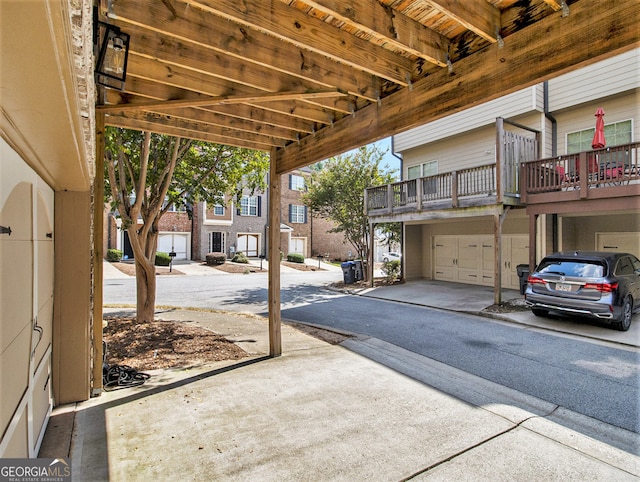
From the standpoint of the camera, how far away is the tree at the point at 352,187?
15.7m

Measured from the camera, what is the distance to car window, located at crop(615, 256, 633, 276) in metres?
6.99

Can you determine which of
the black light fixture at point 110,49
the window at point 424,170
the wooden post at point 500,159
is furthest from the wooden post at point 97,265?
the window at point 424,170

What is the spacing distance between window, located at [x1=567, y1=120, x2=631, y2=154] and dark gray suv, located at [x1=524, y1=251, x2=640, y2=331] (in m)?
4.24

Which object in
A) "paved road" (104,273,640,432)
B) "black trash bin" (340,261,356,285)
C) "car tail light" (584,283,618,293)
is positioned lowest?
"paved road" (104,273,640,432)

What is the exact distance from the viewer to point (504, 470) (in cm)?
257

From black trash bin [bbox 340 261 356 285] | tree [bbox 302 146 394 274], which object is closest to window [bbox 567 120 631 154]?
tree [bbox 302 146 394 274]

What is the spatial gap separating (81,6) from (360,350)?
5.14 meters

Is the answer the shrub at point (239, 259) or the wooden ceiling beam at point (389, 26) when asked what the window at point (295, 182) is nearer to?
the shrub at point (239, 259)

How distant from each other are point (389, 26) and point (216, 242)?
974 inches

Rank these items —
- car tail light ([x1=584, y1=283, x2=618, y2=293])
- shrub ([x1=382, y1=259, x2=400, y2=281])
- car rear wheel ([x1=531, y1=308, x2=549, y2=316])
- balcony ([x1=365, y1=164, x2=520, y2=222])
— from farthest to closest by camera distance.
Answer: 1. shrub ([x1=382, y1=259, x2=400, y2=281])
2. balcony ([x1=365, y1=164, x2=520, y2=222])
3. car rear wheel ([x1=531, y1=308, x2=549, y2=316])
4. car tail light ([x1=584, y1=283, x2=618, y2=293])

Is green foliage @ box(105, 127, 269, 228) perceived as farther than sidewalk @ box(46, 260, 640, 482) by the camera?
Yes

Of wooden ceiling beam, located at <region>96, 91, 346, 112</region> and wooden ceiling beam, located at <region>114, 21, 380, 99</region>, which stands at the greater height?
wooden ceiling beam, located at <region>114, 21, 380, 99</region>

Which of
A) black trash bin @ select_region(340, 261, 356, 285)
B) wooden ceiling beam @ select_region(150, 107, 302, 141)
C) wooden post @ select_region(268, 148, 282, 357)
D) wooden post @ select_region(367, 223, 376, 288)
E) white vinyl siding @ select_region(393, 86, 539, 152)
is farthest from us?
black trash bin @ select_region(340, 261, 356, 285)

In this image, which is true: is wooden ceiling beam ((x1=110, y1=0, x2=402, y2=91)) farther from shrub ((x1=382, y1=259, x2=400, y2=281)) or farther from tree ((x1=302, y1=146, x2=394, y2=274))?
shrub ((x1=382, y1=259, x2=400, y2=281))
